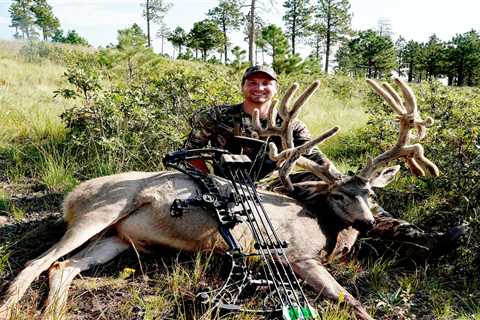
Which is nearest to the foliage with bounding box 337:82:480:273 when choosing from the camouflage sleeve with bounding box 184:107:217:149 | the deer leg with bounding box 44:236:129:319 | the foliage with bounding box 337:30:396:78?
the camouflage sleeve with bounding box 184:107:217:149

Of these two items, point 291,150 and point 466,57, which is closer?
point 291,150

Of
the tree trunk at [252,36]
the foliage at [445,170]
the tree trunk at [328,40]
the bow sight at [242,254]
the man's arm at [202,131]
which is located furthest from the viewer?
the tree trunk at [328,40]

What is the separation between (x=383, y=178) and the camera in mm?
3506

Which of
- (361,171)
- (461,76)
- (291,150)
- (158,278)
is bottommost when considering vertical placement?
(158,278)

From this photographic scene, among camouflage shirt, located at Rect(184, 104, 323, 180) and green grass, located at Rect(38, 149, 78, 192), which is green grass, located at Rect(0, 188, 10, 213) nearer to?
green grass, located at Rect(38, 149, 78, 192)

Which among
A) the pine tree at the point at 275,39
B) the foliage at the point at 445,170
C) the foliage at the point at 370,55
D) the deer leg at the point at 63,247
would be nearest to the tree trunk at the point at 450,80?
the foliage at the point at 370,55

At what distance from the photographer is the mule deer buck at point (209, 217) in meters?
2.81

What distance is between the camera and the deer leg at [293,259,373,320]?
262cm

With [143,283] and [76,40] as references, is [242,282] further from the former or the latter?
[76,40]

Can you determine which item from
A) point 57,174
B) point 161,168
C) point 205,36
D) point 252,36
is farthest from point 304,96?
point 205,36

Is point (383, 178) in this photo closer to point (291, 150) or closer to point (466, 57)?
point (291, 150)

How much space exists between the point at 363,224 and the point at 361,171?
0.45 m

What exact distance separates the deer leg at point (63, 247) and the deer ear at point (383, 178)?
1.92 metres

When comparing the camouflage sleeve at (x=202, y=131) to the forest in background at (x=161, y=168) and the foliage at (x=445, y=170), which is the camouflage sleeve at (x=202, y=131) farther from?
the foliage at (x=445, y=170)
